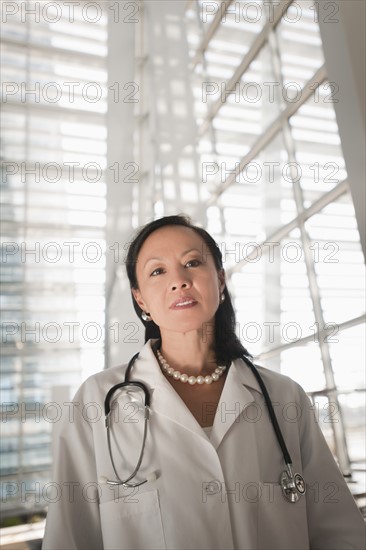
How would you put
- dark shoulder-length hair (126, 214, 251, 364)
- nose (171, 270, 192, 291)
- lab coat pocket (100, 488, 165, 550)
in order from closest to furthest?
lab coat pocket (100, 488, 165, 550)
nose (171, 270, 192, 291)
dark shoulder-length hair (126, 214, 251, 364)

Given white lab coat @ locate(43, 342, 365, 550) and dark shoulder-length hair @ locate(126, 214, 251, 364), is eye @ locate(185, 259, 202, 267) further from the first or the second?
white lab coat @ locate(43, 342, 365, 550)

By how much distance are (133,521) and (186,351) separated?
0.44 m

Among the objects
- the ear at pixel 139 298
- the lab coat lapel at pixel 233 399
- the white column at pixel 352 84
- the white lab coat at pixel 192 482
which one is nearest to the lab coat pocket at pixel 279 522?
the white lab coat at pixel 192 482

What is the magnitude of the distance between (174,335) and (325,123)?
1823mm

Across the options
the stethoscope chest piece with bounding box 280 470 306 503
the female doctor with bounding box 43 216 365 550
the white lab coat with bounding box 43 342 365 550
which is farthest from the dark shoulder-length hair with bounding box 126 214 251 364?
the stethoscope chest piece with bounding box 280 470 306 503

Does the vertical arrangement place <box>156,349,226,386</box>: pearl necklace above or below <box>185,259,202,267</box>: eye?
below

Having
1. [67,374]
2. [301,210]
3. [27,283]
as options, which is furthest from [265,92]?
[67,374]

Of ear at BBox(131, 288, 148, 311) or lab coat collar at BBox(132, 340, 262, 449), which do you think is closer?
lab coat collar at BBox(132, 340, 262, 449)

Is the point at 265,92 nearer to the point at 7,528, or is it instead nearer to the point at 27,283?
the point at 27,283

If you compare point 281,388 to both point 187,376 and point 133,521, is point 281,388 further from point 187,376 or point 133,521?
point 133,521

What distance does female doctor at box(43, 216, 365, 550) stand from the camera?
110cm

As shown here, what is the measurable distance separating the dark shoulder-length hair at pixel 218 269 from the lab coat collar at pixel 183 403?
0.24 ft

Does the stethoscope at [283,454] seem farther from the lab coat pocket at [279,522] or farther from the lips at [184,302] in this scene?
the lips at [184,302]

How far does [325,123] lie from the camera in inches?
103
